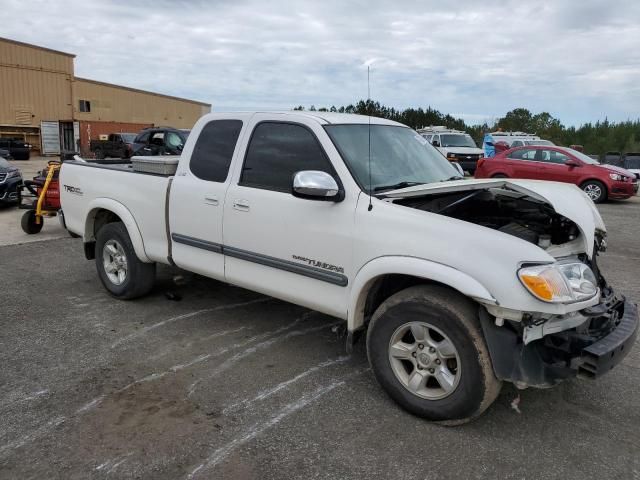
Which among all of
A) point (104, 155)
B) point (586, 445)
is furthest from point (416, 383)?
point (104, 155)

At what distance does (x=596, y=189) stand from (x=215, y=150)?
1346 centimetres

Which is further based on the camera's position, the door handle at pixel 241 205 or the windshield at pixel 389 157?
the door handle at pixel 241 205

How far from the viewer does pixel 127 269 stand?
17.7 ft

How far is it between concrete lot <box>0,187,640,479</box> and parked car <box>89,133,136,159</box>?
20.8 meters

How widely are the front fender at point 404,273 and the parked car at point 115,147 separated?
22448mm

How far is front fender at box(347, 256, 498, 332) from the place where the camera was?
9.89 feet

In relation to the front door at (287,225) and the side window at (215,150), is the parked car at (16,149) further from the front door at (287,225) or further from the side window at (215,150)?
the front door at (287,225)

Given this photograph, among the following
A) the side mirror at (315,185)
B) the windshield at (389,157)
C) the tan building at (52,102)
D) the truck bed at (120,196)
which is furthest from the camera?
the tan building at (52,102)

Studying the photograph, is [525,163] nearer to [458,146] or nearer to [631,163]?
[458,146]

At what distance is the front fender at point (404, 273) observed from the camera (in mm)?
3014

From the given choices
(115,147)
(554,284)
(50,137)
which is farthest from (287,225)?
(50,137)

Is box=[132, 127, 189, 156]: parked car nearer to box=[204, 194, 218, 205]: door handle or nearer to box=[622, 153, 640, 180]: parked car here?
box=[204, 194, 218, 205]: door handle

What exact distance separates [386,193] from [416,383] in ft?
4.08

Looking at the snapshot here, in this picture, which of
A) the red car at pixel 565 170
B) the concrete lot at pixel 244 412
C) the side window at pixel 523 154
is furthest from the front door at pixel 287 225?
the side window at pixel 523 154
